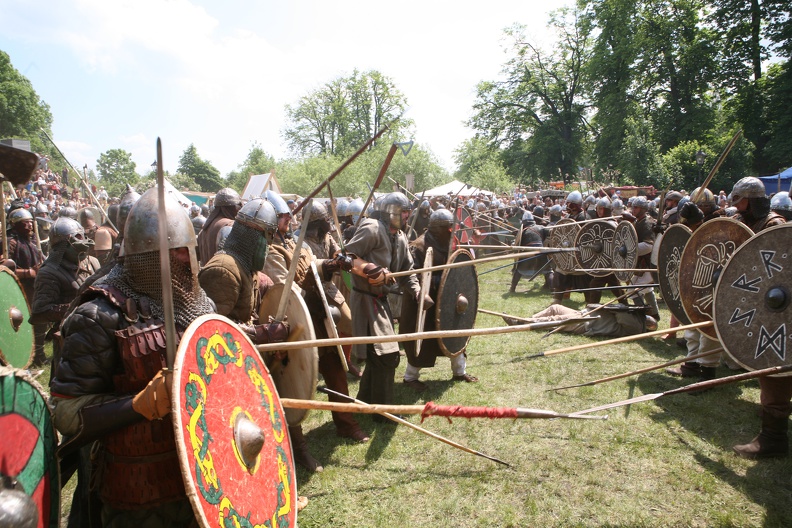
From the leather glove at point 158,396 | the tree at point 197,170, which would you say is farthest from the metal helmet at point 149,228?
the tree at point 197,170

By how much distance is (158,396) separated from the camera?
169cm

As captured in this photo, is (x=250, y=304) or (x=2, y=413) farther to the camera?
(x=250, y=304)

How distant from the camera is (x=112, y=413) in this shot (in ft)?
5.80

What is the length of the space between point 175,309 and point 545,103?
42148 millimetres

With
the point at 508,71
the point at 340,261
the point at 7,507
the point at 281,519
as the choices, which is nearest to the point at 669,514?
the point at 281,519

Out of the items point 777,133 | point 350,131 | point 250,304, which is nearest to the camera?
point 250,304

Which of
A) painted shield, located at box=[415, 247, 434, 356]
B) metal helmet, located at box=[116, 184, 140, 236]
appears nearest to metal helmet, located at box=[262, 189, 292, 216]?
metal helmet, located at box=[116, 184, 140, 236]

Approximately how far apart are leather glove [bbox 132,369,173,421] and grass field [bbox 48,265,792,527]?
1877 millimetres

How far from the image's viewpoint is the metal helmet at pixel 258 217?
3.09 metres

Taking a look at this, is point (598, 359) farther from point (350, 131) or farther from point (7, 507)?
point (350, 131)

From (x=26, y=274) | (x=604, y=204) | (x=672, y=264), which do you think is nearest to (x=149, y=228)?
(x=672, y=264)

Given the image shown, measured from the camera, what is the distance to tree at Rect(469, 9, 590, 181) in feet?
127

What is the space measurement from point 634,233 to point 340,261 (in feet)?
16.6

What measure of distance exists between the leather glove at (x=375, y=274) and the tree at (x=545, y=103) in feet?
121
